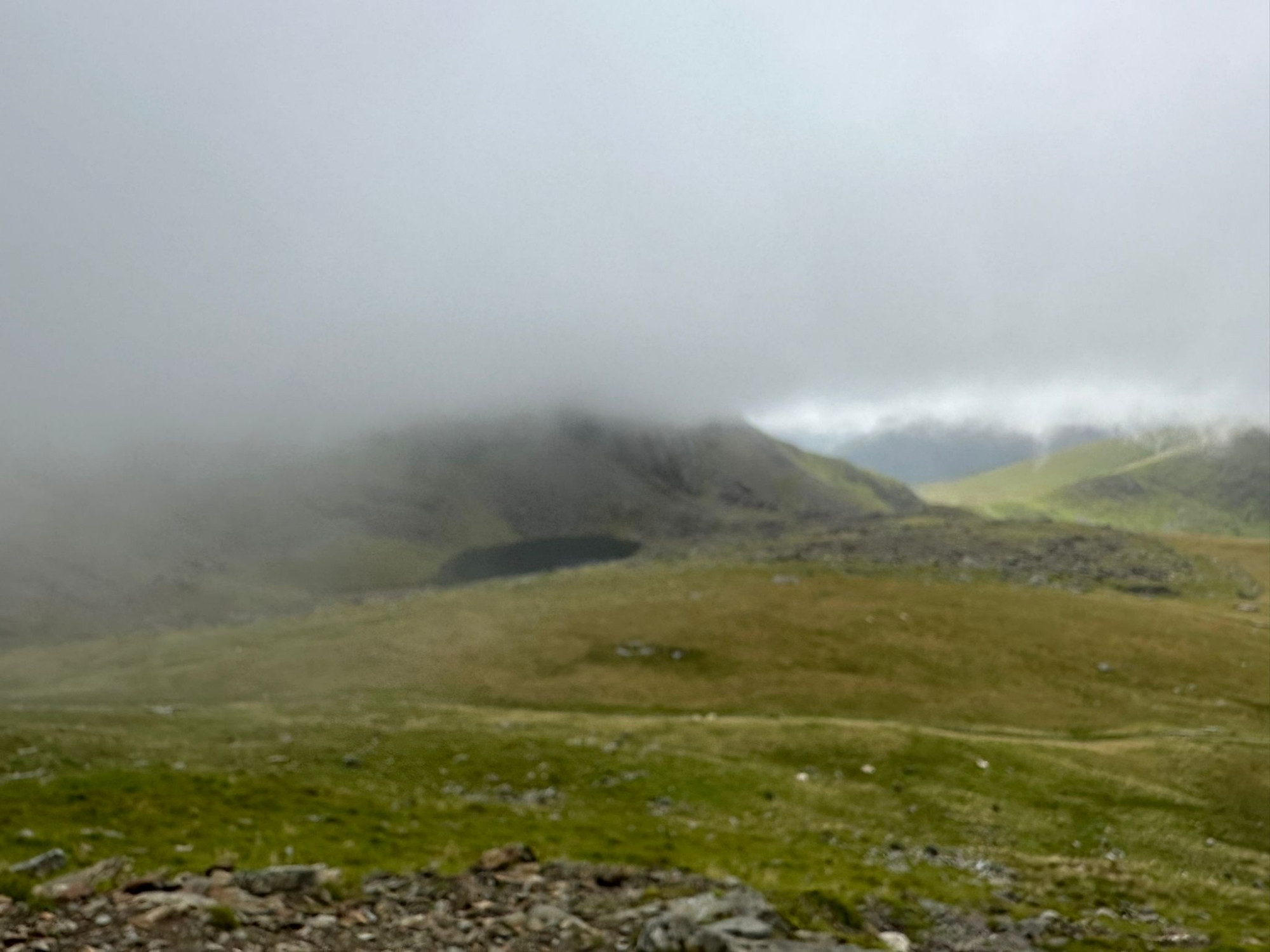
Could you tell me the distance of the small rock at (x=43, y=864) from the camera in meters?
16.8

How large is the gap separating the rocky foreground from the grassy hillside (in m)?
1.54

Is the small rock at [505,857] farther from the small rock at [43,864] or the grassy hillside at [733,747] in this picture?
the small rock at [43,864]

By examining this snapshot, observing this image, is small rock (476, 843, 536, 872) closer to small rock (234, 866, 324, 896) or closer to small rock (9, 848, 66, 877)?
small rock (234, 866, 324, 896)

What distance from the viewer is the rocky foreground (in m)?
13.8

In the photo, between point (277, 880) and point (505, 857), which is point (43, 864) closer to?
point (277, 880)

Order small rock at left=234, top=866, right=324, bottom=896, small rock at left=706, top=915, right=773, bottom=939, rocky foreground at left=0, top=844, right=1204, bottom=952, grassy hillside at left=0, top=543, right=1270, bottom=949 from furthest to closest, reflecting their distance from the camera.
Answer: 1. grassy hillside at left=0, top=543, right=1270, bottom=949
2. small rock at left=234, top=866, right=324, bottom=896
3. small rock at left=706, top=915, right=773, bottom=939
4. rocky foreground at left=0, top=844, right=1204, bottom=952

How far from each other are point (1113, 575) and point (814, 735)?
387 feet

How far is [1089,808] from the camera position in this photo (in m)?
40.0

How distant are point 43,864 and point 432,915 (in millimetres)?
8774

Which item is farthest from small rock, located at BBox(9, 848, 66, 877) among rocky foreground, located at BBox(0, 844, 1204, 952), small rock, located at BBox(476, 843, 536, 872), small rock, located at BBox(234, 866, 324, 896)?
small rock, located at BBox(476, 843, 536, 872)

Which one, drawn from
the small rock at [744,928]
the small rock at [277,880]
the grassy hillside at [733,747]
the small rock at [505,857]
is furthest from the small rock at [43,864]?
the small rock at [744,928]

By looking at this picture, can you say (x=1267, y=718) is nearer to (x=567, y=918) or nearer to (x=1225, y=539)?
(x=567, y=918)

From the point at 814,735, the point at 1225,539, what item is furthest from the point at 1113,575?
the point at 814,735

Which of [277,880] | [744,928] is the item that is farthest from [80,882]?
[744,928]
